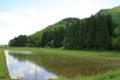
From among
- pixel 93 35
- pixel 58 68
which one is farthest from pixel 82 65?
pixel 93 35

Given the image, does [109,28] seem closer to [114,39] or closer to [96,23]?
[96,23]

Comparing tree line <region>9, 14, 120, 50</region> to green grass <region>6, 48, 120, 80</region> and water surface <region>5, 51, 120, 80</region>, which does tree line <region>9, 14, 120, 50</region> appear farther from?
water surface <region>5, 51, 120, 80</region>

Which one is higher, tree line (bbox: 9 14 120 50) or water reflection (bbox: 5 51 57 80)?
tree line (bbox: 9 14 120 50)

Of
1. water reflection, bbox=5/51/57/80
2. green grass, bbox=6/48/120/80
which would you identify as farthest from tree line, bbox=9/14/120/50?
water reflection, bbox=5/51/57/80

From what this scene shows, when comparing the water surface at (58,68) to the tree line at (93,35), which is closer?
the water surface at (58,68)

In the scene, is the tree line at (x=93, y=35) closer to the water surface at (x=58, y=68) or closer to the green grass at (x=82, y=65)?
the green grass at (x=82, y=65)

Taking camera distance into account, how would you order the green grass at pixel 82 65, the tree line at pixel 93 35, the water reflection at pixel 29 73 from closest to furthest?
the green grass at pixel 82 65
the water reflection at pixel 29 73
the tree line at pixel 93 35

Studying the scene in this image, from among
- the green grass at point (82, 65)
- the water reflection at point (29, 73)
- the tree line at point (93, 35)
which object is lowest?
the water reflection at point (29, 73)

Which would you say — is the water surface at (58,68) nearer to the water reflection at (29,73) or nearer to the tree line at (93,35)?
the water reflection at (29,73)

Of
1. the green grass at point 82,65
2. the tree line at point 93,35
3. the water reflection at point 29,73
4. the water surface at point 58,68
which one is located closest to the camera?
the green grass at point 82,65

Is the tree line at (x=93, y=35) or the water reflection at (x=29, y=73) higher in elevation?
the tree line at (x=93, y=35)

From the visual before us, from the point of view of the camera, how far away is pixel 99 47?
7675cm

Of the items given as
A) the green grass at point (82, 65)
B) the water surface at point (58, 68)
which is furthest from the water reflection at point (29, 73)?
the green grass at point (82, 65)

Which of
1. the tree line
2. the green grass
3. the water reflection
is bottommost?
the water reflection
